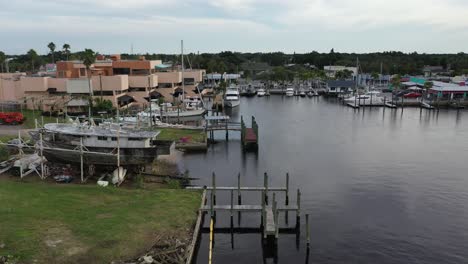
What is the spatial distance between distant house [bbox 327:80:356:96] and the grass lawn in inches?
4278

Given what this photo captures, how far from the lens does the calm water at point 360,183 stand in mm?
30000

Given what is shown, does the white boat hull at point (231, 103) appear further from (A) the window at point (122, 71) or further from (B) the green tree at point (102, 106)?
(B) the green tree at point (102, 106)

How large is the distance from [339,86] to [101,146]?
353 ft

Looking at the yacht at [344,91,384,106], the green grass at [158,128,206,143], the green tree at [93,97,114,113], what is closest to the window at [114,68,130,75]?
the green tree at [93,97,114,113]

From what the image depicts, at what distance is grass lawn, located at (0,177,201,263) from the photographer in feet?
81.9

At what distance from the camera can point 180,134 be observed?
6475cm

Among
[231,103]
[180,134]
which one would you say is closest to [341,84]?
[231,103]

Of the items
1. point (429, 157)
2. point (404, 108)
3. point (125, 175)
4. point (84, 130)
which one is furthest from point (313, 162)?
point (404, 108)

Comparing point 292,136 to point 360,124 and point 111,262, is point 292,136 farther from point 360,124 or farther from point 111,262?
point 111,262

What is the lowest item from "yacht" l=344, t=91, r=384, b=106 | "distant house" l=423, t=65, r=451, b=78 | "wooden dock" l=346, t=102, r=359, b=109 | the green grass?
the green grass

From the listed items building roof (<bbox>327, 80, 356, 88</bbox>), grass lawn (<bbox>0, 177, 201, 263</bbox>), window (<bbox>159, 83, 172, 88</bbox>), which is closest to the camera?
grass lawn (<bbox>0, 177, 201, 263</bbox>)

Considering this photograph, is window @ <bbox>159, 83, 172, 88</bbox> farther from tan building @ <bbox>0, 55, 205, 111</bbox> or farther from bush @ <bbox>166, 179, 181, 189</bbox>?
bush @ <bbox>166, 179, 181, 189</bbox>

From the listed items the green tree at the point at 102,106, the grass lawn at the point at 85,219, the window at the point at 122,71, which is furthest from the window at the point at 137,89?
the grass lawn at the point at 85,219

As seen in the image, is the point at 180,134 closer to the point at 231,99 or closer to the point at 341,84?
the point at 231,99
